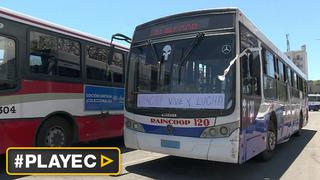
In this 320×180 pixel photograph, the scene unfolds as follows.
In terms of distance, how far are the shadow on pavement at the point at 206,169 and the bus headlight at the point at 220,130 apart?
1.11 metres

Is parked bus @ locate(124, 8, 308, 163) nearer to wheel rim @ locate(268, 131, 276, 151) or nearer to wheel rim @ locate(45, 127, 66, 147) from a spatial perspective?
wheel rim @ locate(268, 131, 276, 151)

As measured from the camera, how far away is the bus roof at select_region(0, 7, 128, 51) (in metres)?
8.28

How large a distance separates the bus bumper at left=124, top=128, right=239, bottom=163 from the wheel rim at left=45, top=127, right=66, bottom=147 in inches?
83.4

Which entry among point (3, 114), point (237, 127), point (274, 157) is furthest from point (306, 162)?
point (3, 114)

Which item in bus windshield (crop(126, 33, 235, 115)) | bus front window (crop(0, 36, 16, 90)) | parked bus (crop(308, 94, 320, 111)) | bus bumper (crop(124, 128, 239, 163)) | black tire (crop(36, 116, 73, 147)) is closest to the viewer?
bus bumper (crop(124, 128, 239, 163))

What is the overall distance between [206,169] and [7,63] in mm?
4425

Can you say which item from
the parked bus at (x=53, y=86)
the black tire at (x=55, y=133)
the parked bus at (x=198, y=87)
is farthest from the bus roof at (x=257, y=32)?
the black tire at (x=55, y=133)

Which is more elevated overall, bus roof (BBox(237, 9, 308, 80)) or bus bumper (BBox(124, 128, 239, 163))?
bus roof (BBox(237, 9, 308, 80))

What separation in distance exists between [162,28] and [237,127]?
2494 mm

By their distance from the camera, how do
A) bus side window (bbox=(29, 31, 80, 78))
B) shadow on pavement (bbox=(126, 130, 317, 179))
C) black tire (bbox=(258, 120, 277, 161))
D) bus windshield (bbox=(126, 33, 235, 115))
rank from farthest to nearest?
black tire (bbox=(258, 120, 277, 161)) < bus side window (bbox=(29, 31, 80, 78)) < shadow on pavement (bbox=(126, 130, 317, 179)) < bus windshield (bbox=(126, 33, 235, 115))

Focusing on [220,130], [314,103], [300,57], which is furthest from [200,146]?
[300,57]

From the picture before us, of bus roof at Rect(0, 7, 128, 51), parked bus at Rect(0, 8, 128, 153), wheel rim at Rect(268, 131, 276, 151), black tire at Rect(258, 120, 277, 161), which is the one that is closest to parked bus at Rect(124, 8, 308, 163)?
black tire at Rect(258, 120, 277, 161)

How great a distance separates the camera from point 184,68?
7.91 m

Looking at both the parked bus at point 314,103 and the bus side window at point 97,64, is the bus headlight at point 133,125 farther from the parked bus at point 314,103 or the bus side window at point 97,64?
the parked bus at point 314,103
